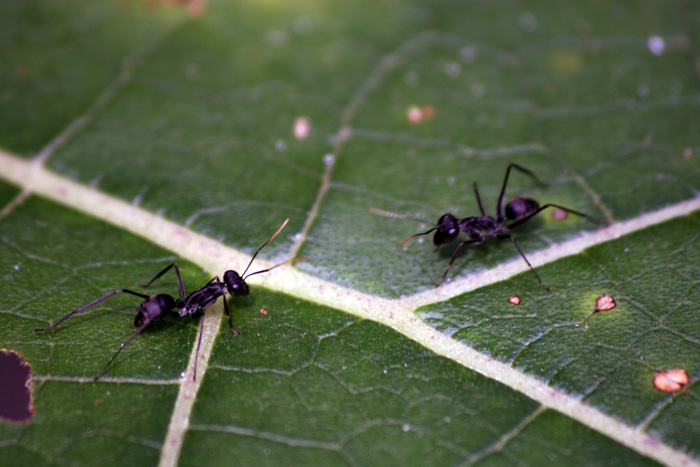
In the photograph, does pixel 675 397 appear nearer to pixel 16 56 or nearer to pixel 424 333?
pixel 424 333

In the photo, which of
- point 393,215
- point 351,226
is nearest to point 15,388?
point 351,226

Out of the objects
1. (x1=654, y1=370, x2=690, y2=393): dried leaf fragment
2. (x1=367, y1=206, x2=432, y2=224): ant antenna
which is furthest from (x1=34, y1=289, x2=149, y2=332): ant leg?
(x1=654, y1=370, x2=690, y2=393): dried leaf fragment

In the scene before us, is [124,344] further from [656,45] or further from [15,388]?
[656,45]

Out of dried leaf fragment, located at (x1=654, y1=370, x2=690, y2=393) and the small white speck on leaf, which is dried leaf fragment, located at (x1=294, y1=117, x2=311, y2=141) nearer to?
dried leaf fragment, located at (x1=654, y1=370, x2=690, y2=393)

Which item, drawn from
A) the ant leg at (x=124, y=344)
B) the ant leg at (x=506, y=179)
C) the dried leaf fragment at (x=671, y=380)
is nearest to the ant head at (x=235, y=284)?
the ant leg at (x=124, y=344)

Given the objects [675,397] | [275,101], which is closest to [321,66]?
[275,101]

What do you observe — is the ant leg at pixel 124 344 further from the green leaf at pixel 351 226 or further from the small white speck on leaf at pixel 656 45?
the small white speck on leaf at pixel 656 45
